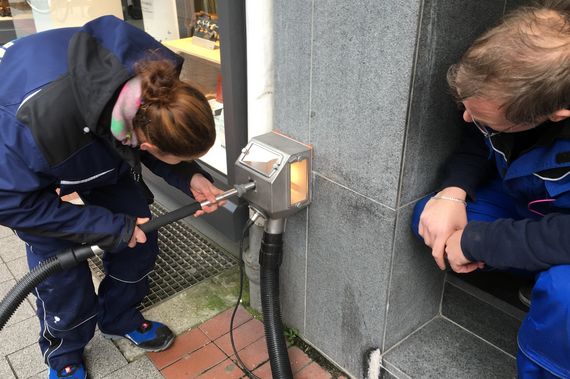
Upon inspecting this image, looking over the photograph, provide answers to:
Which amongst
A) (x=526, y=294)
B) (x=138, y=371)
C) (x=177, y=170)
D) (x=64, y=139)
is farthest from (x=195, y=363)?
(x=526, y=294)


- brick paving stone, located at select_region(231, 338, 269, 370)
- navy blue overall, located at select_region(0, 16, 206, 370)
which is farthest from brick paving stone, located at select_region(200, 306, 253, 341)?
navy blue overall, located at select_region(0, 16, 206, 370)

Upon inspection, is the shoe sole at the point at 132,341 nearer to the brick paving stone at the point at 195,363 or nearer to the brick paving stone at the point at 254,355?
the brick paving stone at the point at 195,363

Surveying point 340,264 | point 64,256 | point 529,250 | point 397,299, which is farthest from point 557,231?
point 64,256

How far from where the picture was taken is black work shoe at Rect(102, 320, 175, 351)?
2.40 m

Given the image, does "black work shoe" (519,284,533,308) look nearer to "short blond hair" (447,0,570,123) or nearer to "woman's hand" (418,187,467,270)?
"woman's hand" (418,187,467,270)

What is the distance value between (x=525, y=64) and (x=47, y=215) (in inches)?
60.0

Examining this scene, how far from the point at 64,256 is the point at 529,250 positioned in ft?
4.82

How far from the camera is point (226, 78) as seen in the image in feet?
7.73

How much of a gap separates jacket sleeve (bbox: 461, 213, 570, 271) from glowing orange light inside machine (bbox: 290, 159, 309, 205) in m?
0.66

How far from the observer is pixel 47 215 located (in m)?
1.72

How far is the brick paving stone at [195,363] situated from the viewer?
2.29 metres

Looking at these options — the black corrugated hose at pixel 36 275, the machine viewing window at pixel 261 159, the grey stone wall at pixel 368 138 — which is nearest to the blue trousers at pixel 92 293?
the black corrugated hose at pixel 36 275

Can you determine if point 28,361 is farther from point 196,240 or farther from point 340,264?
point 340,264

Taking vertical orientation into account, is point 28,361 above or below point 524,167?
below
